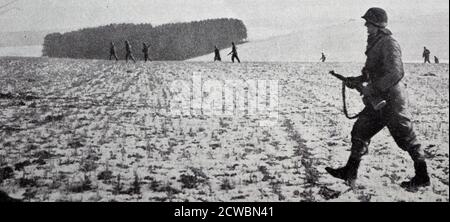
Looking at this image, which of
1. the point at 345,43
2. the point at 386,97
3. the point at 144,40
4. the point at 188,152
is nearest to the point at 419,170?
the point at 386,97

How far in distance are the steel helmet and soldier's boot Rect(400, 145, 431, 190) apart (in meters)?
1.47

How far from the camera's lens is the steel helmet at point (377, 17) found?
5.31 m

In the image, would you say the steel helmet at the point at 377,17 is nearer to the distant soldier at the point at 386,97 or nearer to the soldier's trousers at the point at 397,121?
the distant soldier at the point at 386,97

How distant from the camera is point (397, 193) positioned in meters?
5.30

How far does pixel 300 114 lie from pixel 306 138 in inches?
115

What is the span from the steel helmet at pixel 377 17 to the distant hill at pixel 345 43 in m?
59.6

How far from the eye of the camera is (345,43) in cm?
7881

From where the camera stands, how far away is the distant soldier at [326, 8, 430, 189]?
17.0ft

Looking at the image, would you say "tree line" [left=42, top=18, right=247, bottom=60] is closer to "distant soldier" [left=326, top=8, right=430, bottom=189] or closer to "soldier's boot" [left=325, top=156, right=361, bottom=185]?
"soldier's boot" [left=325, top=156, right=361, bottom=185]

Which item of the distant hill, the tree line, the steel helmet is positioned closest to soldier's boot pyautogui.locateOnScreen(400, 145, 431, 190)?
the steel helmet

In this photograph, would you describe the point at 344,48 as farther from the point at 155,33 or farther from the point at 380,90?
the point at 380,90

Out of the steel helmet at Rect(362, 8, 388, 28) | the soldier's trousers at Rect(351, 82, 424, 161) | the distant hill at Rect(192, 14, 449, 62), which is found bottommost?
the soldier's trousers at Rect(351, 82, 424, 161)

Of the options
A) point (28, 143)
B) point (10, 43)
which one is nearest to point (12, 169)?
point (28, 143)

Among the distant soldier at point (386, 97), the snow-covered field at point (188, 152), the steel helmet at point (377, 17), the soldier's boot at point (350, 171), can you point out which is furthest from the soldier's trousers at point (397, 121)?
the steel helmet at point (377, 17)
